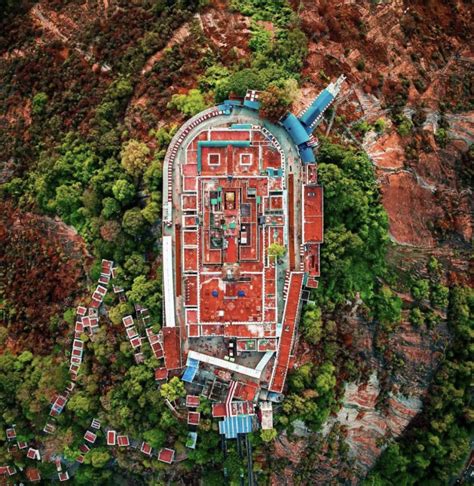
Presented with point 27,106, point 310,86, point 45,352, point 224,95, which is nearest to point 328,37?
point 310,86

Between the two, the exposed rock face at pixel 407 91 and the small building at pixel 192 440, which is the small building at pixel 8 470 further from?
the exposed rock face at pixel 407 91

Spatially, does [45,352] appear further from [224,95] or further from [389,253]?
[389,253]

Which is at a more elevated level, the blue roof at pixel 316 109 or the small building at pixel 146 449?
→ the blue roof at pixel 316 109

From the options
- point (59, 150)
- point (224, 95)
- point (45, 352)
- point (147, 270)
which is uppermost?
point (224, 95)

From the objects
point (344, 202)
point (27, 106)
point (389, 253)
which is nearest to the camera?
point (344, 202)

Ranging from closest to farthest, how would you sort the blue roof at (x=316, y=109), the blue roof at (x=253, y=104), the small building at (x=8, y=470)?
the blue roof at (x=253, y=104)
the blue roof at (x=316, y=109)
the small building at (x=8, y=470)

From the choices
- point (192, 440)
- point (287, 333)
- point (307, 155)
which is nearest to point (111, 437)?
point (192, 440)

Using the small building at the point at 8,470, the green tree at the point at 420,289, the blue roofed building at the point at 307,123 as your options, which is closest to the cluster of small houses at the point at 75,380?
the small building at the point at 8,470
